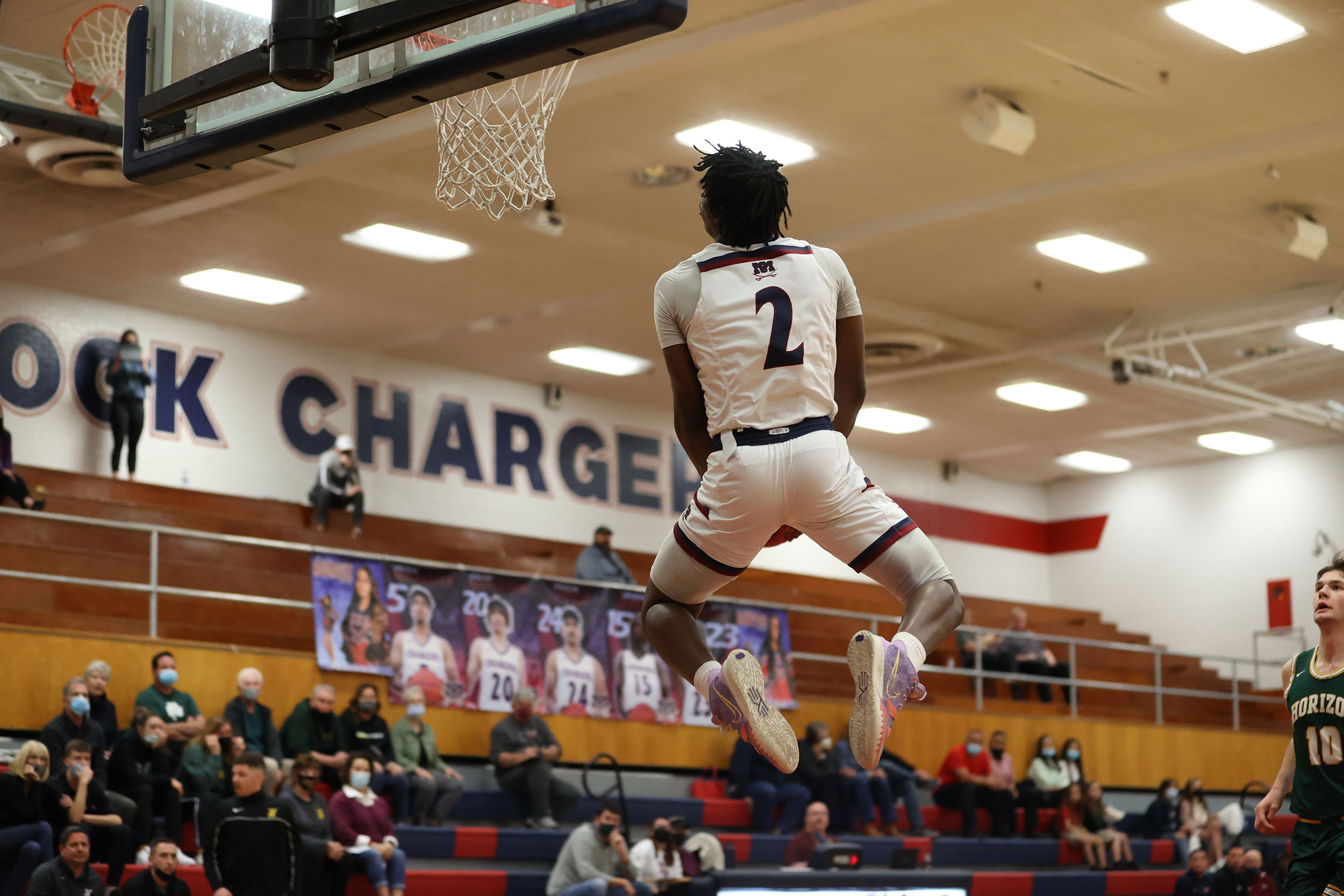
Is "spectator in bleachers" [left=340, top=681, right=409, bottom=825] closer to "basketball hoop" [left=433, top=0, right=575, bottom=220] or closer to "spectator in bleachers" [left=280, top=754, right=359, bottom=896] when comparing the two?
"spectator in bleachers" [left=280, top=754, right=359, bottom=896]

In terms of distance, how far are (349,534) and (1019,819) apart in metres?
9.22

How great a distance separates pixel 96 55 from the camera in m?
11.2

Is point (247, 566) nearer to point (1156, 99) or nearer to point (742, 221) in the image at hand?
point (1156, 99)

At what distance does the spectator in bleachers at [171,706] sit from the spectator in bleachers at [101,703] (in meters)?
0.31

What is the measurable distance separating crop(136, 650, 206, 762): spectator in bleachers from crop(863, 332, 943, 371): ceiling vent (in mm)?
9322

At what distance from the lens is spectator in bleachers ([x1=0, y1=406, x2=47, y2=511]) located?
1600 centimetres

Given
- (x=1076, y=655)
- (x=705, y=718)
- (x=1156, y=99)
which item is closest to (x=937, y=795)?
(x=705, y=718)

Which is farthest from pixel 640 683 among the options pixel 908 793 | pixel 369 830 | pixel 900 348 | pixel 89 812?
pixel 89 812

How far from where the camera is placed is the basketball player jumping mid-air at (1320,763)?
22.1 feet

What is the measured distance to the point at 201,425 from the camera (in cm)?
2053

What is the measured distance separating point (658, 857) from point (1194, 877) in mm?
6443

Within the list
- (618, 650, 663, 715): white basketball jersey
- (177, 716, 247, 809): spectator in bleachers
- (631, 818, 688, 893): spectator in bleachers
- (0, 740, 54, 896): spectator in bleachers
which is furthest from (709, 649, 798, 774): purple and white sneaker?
(618, 650, 663, 715): white basketball jersey

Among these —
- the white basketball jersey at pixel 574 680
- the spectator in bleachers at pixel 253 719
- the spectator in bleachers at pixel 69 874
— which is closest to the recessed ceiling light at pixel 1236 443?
the white basketball jersey at pixel 574 680

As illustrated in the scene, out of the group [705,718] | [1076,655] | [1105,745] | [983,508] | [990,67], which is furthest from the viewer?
[983,508]
